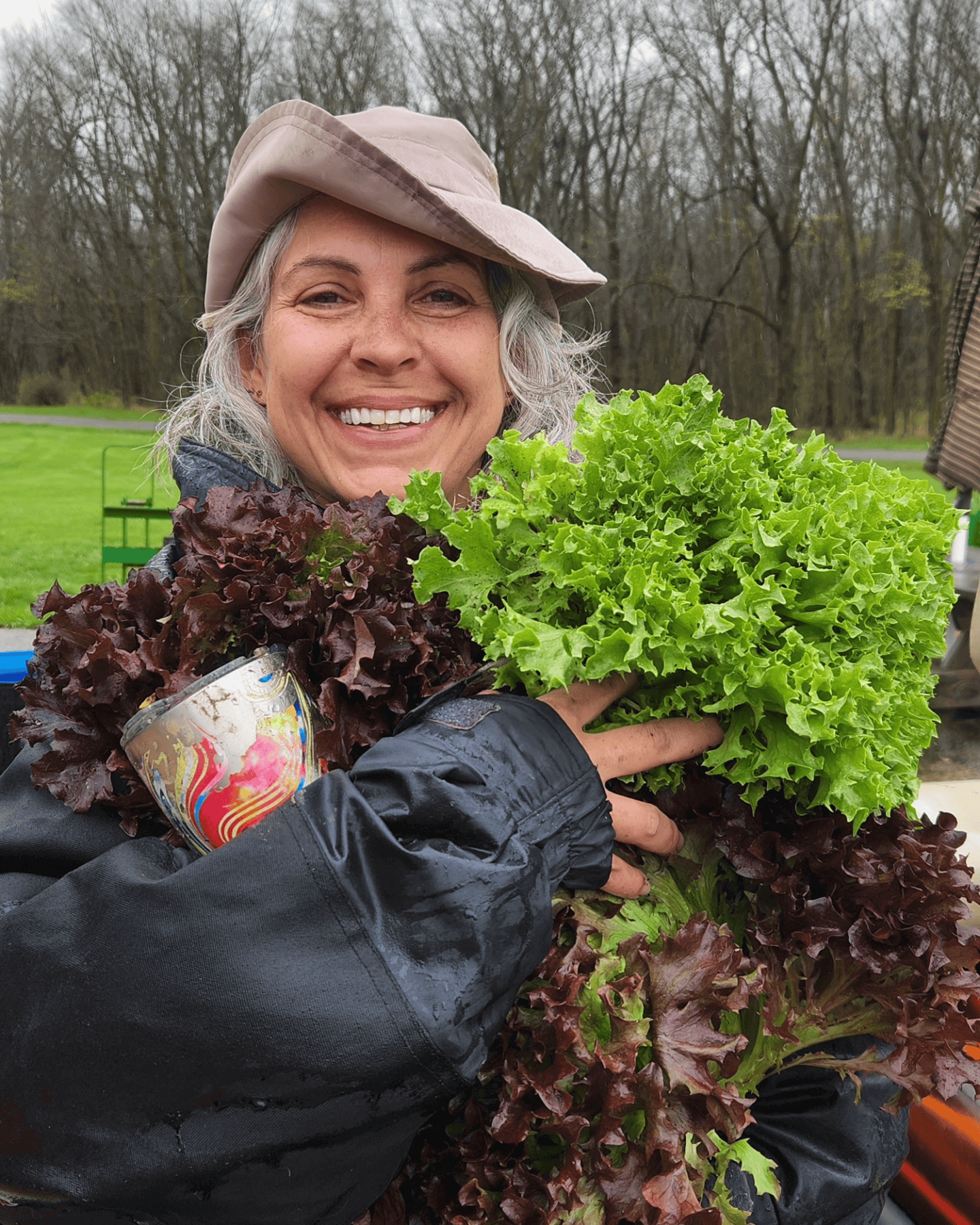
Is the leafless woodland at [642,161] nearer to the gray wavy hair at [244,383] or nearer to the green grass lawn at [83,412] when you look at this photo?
the green grass lawn at [83,412]

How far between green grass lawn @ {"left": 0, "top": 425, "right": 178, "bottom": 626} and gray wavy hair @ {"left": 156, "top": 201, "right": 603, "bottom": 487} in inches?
52.6

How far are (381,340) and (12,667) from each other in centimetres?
198

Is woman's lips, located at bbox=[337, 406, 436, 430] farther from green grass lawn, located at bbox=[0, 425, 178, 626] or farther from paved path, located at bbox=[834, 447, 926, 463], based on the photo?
paved path, located at bbox=[834, 447, 926, 463]

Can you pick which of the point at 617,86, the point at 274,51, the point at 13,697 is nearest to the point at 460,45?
the point at 617,86

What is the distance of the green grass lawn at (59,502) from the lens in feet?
36.4

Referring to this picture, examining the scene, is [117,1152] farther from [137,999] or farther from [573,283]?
[573,283]

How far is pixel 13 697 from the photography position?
296 cm

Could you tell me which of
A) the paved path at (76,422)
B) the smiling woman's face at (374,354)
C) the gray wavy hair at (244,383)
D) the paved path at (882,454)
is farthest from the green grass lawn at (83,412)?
the smiling woman's face at (374,354)

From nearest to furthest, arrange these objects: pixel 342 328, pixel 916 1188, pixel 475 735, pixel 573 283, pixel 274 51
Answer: pixel 475 735 < pixel 342 328 < pixel 573 283 < pixel 916 1188 < pixel 274 51

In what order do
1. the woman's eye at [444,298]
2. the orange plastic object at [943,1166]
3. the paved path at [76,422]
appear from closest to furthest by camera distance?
the woman's eye at [444,298]
the orange plastic object at [943,1166]
the paved path at [76,422]

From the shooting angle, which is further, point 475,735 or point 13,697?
Answer: point 13,697

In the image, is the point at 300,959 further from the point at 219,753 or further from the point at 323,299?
the point at 323,299

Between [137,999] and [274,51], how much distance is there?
101 ft

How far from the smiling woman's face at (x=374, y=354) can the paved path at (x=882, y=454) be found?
2000cm
